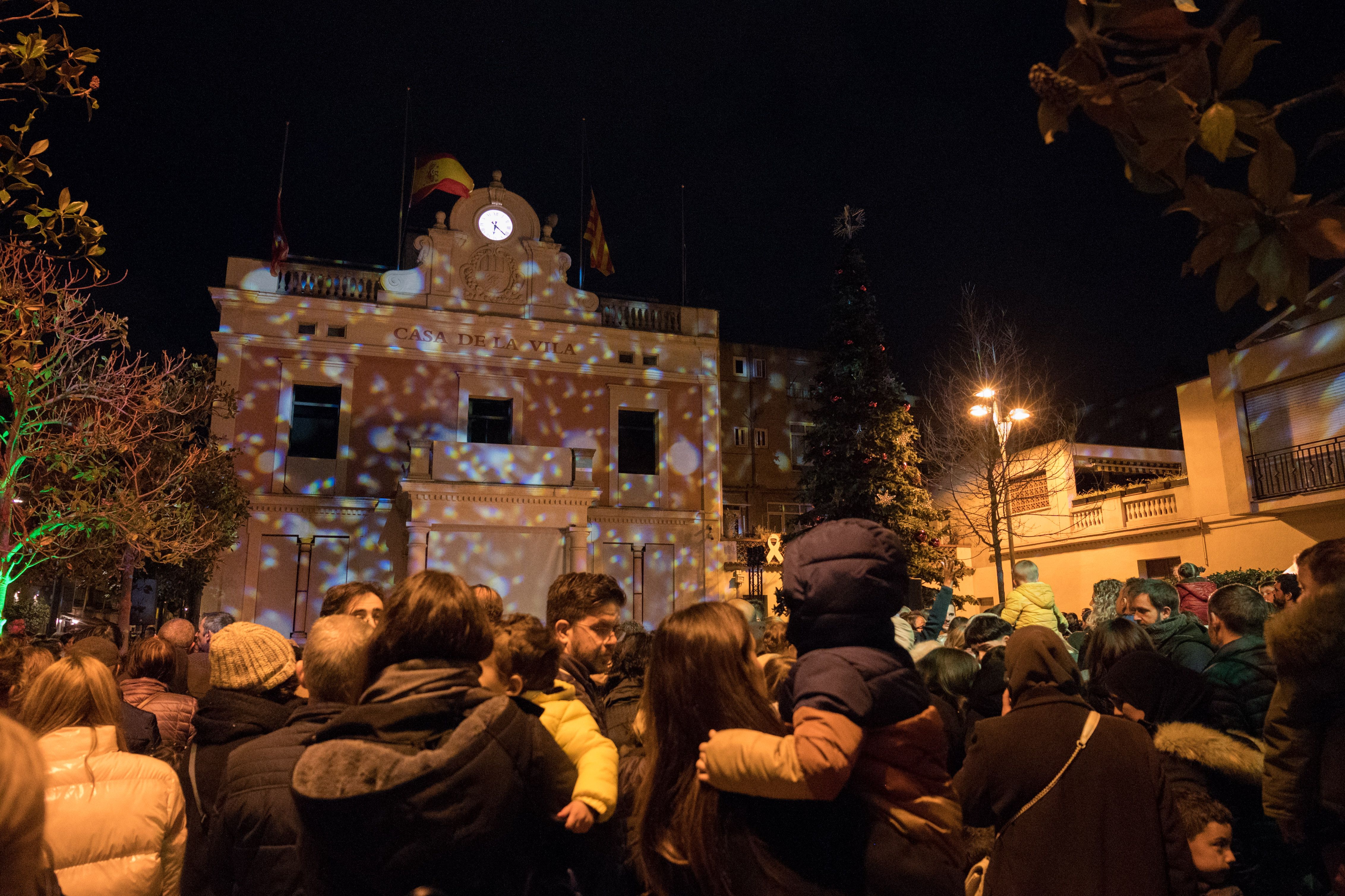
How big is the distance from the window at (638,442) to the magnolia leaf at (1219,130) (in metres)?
20.7

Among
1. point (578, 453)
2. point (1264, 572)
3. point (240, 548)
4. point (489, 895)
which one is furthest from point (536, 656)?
point (240, 548)

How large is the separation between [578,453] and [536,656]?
16740 mm

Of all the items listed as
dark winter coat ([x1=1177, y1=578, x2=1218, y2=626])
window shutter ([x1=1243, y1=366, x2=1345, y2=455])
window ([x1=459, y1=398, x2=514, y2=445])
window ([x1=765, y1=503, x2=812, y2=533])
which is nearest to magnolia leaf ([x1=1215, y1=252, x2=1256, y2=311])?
dark winter coat ([x1=1177, y1=578, x2=1218, y2=626])

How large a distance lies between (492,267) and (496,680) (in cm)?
2017

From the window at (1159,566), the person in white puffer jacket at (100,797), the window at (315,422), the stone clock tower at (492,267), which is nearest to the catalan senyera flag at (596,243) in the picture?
the stone clock tower at (492,267)

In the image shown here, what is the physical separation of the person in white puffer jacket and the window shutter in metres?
18.0

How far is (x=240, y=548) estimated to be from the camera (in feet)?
61.5

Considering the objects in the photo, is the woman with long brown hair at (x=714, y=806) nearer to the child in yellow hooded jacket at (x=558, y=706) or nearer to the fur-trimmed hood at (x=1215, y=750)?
the child in yellow hooded jacket at (x=558, y=706)

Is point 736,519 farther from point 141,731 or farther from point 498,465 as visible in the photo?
point 141,731

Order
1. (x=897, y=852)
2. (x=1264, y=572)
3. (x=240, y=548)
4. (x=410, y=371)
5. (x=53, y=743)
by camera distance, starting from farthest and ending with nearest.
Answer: (x=410, y=371) < (x=240, y=548) < (x=1264, y=572) < (x=53, y=743) < (x=897, y=852)

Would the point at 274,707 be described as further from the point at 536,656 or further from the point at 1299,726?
the point at 1299,726

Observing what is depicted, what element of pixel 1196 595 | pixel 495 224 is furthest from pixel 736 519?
pixel 1196 595

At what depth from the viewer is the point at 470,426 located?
69.3 ft

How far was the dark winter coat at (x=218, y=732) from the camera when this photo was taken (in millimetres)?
2986
